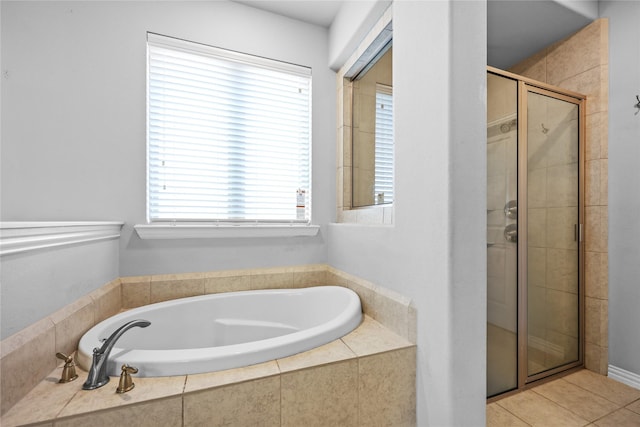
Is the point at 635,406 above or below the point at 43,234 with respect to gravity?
below

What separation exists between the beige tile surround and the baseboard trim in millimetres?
1569

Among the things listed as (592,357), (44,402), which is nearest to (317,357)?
(44,402)

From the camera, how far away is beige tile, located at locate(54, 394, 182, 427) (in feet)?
2.49

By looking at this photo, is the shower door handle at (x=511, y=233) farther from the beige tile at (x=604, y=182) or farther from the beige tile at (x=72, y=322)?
the beige tile at (x=72, y=322)

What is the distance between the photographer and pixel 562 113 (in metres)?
1.82

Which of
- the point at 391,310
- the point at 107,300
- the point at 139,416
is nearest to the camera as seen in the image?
the point at 139,416

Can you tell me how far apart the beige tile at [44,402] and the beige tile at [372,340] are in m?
0.95

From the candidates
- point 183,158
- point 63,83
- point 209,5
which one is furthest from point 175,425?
point 209,5

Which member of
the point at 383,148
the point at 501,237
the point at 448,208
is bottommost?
the point at 501,237

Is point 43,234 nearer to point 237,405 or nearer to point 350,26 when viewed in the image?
point 237,405

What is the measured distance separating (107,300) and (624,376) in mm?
3037

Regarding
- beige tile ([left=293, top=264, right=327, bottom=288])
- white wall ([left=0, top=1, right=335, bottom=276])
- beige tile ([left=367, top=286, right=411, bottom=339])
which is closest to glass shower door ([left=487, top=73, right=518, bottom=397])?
beige tile ([left=367, top=286, right=411, bottom=339])

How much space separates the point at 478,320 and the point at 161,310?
157cm

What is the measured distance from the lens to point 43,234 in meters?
0.97
